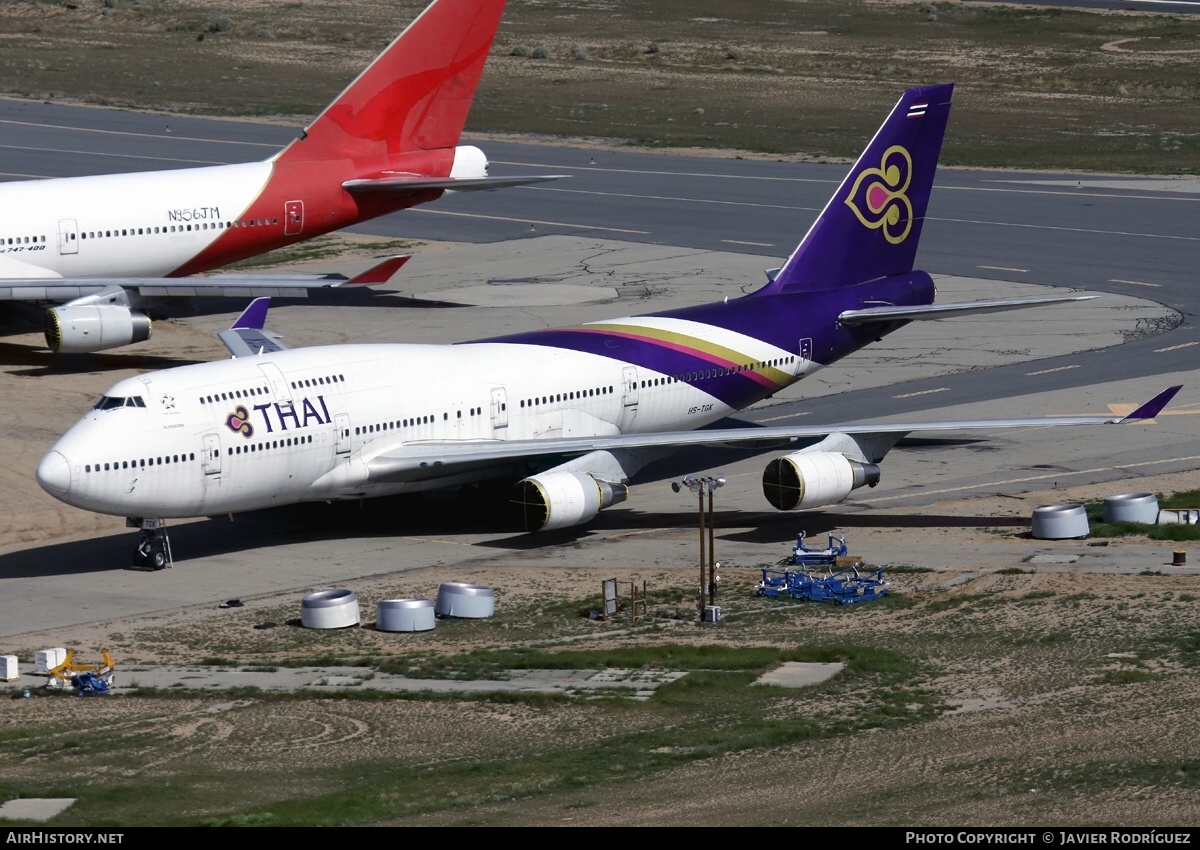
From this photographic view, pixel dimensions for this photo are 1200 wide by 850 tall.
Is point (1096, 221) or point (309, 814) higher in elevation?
point (1096, 221)

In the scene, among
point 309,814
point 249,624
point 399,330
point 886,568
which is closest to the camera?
point 309,814

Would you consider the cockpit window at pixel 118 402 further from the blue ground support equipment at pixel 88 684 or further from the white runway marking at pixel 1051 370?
the white runway marking at pixel 1051 370

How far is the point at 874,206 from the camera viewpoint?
5581 centimetres

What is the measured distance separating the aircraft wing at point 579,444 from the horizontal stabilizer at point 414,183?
26880 millimetres

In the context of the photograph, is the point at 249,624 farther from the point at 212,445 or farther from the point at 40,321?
the point at 40,321

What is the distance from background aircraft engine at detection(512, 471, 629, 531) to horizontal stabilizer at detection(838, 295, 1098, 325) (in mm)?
11892

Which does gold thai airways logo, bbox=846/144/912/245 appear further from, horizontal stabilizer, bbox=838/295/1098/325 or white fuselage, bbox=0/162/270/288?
white fuselage, bbox=0/162/270/288

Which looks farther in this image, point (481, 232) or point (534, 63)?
point (534, 63)

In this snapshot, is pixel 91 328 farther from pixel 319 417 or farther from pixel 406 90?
pixel 319 417

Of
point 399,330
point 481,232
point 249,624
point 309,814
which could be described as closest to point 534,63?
point 481,232

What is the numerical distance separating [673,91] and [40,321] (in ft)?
226

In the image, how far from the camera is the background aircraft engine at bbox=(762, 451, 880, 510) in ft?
152
